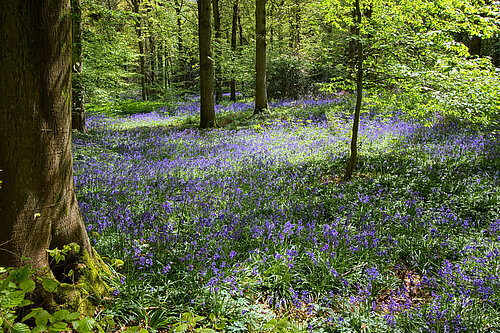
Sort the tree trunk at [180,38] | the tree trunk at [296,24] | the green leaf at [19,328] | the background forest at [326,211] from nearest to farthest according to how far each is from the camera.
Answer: the green leaf at [19,328], the background forest at [326,211], the tree trunk at [180,38], the tree trunk at [296,24]

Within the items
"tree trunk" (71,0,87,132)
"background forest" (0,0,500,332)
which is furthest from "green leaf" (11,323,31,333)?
"tree trunk" (71,0,87,132)

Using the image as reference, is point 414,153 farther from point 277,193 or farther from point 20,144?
point 20,144

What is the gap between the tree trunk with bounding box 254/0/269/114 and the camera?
45.5 ft

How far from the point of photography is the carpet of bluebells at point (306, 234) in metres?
2.94

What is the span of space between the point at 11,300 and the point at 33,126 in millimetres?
1359

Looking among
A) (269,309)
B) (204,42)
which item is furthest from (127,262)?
(204,42)

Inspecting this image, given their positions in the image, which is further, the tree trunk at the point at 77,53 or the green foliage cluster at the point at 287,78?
the green foliage cluster at the point at 287,78

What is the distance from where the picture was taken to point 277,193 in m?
5.62

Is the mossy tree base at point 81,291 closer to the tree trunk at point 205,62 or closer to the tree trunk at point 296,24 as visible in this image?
the tree trunk at point 205,62

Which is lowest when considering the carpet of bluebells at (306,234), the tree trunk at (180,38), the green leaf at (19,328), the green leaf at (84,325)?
the carpet of bluebells at (306,234)

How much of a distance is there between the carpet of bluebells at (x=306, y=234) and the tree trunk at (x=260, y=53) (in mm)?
6874

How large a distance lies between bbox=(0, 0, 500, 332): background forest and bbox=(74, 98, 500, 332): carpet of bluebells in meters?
0.03

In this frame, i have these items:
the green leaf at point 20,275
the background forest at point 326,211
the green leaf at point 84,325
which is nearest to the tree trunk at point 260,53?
the background forest at point 326,211

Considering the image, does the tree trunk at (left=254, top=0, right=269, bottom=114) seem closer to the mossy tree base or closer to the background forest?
the background forest
